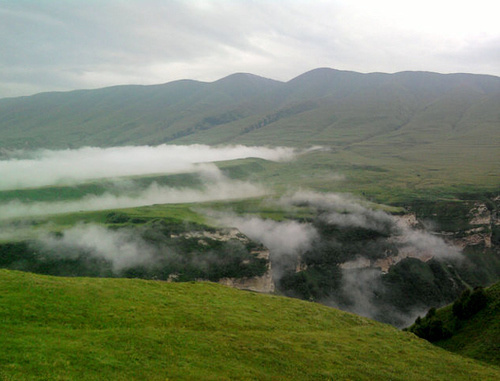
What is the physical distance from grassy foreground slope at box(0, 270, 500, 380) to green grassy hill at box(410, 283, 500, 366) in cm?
546

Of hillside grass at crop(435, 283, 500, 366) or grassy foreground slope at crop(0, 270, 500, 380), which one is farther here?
hillside grass at crop(435, 283, 500, 366)

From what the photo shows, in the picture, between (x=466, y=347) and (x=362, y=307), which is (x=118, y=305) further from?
(x=362, y=307)

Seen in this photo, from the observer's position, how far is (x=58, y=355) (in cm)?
3095

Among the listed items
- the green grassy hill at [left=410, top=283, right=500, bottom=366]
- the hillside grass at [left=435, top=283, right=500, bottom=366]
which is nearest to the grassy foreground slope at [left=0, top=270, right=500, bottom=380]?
the hillside grass at [left=435, top=283, right=500, bottom=366]

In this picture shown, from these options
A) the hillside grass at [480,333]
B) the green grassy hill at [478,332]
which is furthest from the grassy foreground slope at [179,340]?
the green grassy hill at [478,332]

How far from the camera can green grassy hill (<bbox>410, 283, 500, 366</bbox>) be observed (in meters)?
56.3

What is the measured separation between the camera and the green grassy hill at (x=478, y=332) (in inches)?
2218

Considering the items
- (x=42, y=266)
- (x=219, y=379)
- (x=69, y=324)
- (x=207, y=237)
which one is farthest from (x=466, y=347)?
(x=42, y=266)

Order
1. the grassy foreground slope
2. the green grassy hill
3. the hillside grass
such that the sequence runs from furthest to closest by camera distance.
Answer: the green grassy hill < the hillside grass < the grassy foreground slope

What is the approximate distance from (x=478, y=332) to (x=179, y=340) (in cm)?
5251

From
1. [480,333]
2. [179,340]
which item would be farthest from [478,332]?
[179,340]

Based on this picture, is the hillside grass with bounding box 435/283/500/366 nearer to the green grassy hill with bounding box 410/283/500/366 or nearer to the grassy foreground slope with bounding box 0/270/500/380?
the green grassy hill with bounding box 410/283/500/366

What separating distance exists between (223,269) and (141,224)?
4457 centimetres

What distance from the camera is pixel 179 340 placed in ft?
128
